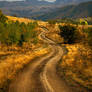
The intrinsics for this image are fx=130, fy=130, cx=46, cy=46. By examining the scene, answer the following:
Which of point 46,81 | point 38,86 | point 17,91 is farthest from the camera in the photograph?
point 46,81

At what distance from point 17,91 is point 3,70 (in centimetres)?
672

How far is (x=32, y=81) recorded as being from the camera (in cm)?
1464

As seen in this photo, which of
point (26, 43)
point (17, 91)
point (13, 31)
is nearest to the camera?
point (17, 91)

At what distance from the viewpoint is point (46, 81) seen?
47.4 ft

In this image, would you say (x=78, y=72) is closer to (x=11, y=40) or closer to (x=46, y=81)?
(x=46, y=81)

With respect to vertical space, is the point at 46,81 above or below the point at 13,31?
below

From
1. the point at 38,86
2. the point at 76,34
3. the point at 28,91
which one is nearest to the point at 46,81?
the point at 38,86

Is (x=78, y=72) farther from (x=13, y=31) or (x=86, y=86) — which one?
(x=13, y=31)

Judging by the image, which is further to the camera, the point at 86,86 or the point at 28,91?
the point at 86,86

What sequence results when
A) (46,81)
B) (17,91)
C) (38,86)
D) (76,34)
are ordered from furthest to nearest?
1. (76,34)
2. (46,81)
3. (38,86)
4. (17,91)

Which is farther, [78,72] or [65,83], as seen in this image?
[78,72]

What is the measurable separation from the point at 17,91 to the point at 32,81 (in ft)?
8.65

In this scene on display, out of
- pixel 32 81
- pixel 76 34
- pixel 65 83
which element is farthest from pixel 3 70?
pixel 76 34

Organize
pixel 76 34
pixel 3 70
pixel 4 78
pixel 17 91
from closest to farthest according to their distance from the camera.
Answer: pixel 17 91
pixel 4 78
pixel 3 70
pixel 76 34
